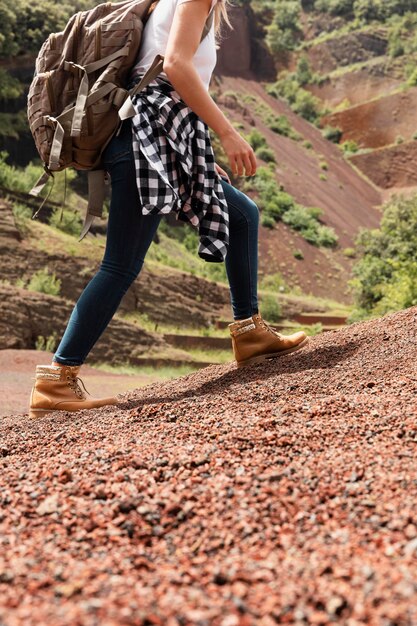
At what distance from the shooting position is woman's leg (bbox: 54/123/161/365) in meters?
2.67

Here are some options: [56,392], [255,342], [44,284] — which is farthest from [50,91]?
[44,284]

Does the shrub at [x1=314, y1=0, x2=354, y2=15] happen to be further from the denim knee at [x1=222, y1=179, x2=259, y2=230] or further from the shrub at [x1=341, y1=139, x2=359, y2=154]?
the denim knee at [x1=222, y1=179, x2=259, y2=230]

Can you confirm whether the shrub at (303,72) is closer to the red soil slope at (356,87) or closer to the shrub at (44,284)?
the red soil slope at (356,87)

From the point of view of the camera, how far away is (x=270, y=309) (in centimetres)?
1652

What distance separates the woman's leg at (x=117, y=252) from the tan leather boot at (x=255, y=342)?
2.27 ft

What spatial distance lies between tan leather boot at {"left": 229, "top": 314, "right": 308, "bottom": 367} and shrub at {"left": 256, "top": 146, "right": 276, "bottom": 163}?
34.8 meters

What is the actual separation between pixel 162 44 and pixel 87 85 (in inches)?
12.9

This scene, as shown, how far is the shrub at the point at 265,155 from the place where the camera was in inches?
1465

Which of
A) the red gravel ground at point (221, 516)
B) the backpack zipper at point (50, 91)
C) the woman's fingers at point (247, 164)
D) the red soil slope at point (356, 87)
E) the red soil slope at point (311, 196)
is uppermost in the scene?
the red soil slope at point (356, 87)

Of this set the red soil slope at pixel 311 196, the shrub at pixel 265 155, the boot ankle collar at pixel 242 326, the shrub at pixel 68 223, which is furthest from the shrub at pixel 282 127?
the boot ankle collar at pixel 242 326

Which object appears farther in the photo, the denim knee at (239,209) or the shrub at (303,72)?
the shrub at (303,72)

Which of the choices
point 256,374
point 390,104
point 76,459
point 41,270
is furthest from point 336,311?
point 390,104

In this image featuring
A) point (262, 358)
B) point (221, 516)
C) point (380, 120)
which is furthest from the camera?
point (380, 120)

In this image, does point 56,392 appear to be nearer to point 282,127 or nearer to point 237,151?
point 237,151
